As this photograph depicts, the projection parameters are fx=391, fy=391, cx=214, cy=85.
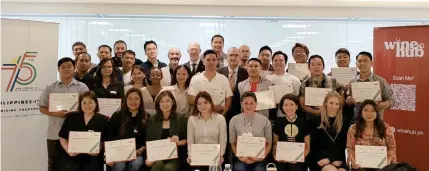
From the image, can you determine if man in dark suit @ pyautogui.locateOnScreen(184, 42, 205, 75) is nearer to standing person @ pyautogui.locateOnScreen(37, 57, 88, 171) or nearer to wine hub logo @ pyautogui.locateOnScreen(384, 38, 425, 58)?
standing person @ pyautogui.locateOnScreen(37, 57, 88, 171)

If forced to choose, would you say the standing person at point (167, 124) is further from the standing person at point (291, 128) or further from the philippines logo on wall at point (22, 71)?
the philippines logo on wall at point (22, 71)

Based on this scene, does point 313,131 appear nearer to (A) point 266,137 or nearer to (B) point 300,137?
(B) point 300,137

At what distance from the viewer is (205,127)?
432 cm

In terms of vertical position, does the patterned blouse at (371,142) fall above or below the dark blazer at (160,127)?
below

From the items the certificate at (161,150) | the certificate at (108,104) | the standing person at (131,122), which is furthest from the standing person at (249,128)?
the certificate at (108,104)

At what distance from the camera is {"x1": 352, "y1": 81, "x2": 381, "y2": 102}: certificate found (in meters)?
4.45

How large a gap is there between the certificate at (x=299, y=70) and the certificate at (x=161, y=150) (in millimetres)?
1898

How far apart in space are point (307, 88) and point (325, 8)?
2881 mm

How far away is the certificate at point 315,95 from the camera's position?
177 inches

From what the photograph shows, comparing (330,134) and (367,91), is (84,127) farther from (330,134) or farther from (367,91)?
(367,91)

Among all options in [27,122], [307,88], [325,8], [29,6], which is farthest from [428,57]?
[29,6]

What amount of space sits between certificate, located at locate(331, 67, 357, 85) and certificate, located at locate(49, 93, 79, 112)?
10.3ft

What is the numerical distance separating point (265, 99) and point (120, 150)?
1688 millimetres

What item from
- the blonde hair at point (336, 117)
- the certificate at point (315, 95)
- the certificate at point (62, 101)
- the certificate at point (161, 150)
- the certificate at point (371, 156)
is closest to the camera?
the certificate at point (371, 156)
